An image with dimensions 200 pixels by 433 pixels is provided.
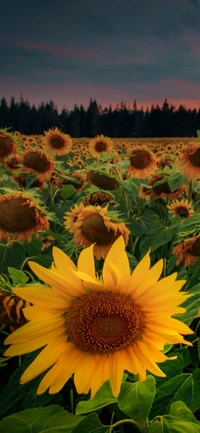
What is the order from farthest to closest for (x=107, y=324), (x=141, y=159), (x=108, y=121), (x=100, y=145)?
1. (x=108, y=121)
2. (x=100, y=145)
3. (x=141, y=159)
4. (x=107, y=324)

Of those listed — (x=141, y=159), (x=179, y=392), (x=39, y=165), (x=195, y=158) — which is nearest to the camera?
(x=179, y=392)

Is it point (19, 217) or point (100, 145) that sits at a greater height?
point (19, 217)

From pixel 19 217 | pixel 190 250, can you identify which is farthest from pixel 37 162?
pixel 190 250

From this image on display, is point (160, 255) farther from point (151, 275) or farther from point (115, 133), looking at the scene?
point (115, 133)

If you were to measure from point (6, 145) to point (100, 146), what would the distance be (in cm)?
310

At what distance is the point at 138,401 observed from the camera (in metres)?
1.01

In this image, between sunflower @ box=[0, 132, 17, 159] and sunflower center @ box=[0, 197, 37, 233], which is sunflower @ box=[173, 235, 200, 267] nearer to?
sunflower center @ box=[0, 197, 37, 233]

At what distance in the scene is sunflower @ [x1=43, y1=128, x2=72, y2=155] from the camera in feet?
22.8

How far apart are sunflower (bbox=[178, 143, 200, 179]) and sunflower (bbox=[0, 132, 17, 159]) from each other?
7.15 feet

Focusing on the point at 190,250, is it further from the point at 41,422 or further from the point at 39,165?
the point at 39,165

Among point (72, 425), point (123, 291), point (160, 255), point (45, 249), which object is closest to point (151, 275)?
point (123, 291)

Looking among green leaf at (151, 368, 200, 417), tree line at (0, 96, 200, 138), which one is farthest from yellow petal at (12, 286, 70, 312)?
tree line at (0, 96, 200, 138)

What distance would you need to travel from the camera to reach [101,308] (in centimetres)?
95

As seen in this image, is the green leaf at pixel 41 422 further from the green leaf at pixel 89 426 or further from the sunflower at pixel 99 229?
the sunflower at pixel 99 229
